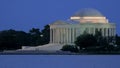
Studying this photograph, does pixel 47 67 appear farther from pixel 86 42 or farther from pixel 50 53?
pixel 86 42

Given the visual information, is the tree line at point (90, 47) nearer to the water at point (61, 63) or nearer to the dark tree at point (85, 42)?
the dark tree at point (85, 42)

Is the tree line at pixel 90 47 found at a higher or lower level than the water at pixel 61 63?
higher

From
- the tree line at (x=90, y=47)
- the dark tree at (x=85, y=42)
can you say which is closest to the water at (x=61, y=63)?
the tree line at (x=90, y=47)

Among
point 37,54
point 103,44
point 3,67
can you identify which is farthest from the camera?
point 103,44

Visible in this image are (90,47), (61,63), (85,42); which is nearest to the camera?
(61,63)

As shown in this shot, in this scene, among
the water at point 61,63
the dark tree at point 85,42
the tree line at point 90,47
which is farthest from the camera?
the dark tree at point 85,42

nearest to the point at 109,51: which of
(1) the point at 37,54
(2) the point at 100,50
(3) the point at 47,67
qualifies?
(2) the point at 100,50

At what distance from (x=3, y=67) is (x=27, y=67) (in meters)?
4.26

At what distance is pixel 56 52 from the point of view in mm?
185250

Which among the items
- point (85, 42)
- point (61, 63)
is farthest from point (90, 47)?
point (61, 63)

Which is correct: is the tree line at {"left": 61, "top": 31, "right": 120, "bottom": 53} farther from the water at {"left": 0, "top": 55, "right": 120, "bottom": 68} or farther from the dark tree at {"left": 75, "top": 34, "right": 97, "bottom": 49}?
the water at {"left": 0, "top": 55, "right": 120, "bottom": 68}

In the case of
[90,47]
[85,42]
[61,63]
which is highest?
[85,42]

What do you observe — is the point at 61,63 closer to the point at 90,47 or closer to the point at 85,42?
the point at 90,47

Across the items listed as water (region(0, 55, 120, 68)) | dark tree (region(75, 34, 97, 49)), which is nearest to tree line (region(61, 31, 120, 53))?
dark tree (region(75, 34, 97, 49))
